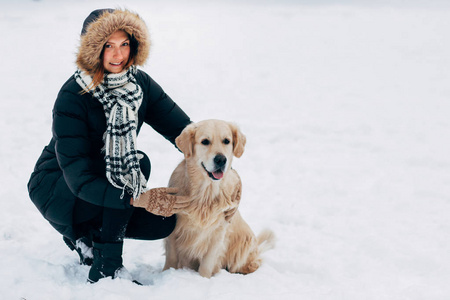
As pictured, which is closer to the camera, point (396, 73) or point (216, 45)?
point (396, 73)

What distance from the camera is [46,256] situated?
2.69m

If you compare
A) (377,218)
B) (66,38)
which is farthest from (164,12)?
(377,218)

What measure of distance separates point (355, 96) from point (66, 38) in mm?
6686

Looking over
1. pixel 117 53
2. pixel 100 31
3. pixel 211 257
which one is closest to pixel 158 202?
pixel 211 257

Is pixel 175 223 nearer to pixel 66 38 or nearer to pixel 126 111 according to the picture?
pixel 126 111

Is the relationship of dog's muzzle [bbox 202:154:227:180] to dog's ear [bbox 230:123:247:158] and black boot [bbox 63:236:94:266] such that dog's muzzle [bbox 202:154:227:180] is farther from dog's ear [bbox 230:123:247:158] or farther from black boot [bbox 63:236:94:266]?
black boot [bbox 63:236:94:266]

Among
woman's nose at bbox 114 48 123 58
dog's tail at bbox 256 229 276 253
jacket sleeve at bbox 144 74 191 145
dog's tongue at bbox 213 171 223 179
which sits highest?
woman's nose at bbox 114 48 123 58

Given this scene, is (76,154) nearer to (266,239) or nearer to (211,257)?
(211,257)

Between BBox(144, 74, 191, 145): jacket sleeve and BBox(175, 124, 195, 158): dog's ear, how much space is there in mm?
236

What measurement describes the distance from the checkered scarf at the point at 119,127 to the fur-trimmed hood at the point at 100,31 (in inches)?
3.2

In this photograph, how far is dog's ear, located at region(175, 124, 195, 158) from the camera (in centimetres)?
246

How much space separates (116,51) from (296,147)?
316cm

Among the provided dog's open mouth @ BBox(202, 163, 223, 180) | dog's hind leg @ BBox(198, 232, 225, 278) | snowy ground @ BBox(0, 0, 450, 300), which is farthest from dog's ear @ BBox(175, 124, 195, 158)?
snowy ground @ BBox(0, 0, 450, 300)

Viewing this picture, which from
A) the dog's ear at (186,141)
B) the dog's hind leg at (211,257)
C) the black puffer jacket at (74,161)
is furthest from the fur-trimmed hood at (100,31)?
the dog's hind leg at (211,257)
